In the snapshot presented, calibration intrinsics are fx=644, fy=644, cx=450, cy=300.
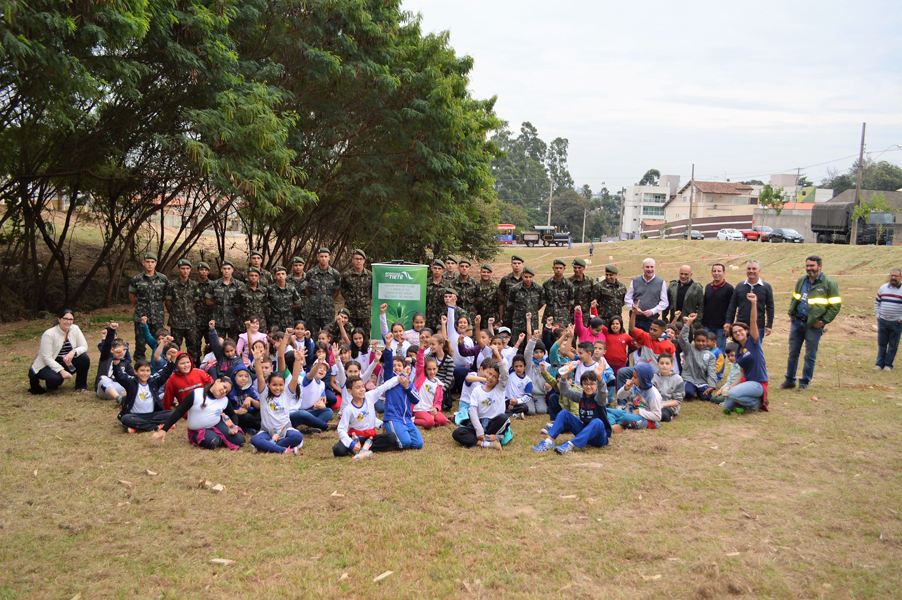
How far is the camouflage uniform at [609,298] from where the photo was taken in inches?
380

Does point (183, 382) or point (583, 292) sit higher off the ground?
point (583, 292)

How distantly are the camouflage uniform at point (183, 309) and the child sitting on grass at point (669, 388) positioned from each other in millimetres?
6321

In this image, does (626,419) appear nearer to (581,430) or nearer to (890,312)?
(581,430)

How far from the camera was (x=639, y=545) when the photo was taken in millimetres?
4625

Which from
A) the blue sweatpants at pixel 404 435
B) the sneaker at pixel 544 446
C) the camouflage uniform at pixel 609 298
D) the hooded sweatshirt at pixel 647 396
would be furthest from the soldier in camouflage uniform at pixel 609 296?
the blue sweatpants at pixel 404 435

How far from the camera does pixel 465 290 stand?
9750 mm

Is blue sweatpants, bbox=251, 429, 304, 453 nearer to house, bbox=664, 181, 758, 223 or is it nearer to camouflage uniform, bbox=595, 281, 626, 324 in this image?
camouflage uniform, bbox=595, 281, 626, 324

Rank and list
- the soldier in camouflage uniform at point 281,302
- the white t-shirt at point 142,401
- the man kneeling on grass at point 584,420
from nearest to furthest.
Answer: the man kneeling on grass at point 584,420, the white t-shirt at point 142,401, the soldier in camouflage uniform at point 281,302

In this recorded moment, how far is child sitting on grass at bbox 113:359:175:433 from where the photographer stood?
729cm

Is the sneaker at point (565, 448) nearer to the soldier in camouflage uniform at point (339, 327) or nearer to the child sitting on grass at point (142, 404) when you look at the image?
the soldier in camouflage uniform at point (339, 327)

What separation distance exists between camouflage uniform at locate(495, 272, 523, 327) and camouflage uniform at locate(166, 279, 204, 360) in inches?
173

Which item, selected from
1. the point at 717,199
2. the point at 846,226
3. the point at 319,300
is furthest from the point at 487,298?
the point at 717,199

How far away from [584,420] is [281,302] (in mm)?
4778

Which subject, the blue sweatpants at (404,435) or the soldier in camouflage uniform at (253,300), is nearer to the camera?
the blue sweatpants at (404,435)
